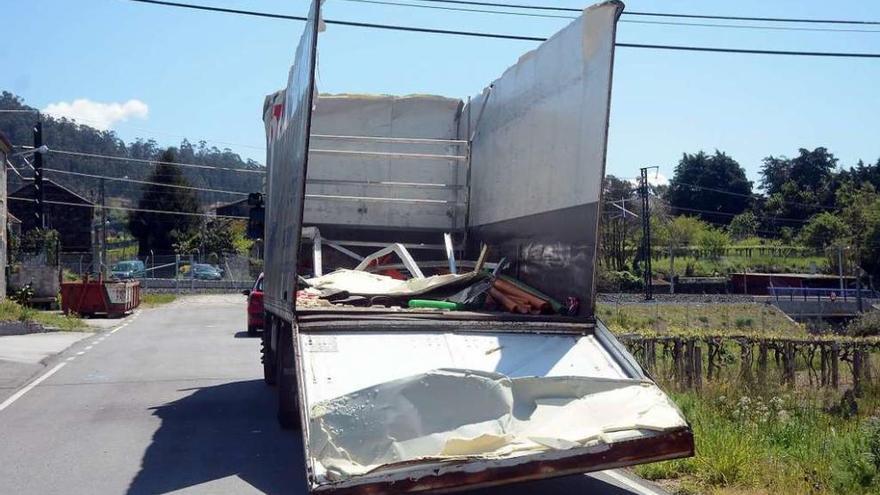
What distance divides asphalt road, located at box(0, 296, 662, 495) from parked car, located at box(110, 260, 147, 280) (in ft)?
127

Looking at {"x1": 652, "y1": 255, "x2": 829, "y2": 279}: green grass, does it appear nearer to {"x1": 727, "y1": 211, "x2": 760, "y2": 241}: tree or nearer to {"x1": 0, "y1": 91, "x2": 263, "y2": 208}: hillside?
{"x1": 727, "y1": 211, "x2": 760, "y2": 241}: tree

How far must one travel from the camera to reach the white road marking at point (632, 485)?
7496 millimetres

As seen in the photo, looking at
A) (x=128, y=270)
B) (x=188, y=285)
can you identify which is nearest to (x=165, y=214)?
(x=128, y=270)

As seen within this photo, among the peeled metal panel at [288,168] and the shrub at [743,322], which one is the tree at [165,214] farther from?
the peeled metal panel at [288,168]

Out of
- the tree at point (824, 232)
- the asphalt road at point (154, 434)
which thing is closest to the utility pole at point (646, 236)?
the tree at point (824, 232)

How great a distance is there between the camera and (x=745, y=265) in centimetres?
5884

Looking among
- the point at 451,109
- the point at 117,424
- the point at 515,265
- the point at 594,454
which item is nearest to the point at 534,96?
the point at 515,265

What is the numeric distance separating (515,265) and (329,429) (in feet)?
12.6

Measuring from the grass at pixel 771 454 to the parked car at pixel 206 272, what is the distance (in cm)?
5028

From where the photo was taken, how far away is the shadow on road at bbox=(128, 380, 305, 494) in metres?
7.91

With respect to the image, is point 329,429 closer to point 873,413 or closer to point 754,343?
point 873,413

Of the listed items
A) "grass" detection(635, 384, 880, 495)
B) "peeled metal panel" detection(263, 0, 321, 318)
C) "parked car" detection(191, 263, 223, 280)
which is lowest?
"grass" detection(635, 384, 880, 495)

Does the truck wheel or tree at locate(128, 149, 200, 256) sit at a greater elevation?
tree at locate(128, 149, 200, 256)

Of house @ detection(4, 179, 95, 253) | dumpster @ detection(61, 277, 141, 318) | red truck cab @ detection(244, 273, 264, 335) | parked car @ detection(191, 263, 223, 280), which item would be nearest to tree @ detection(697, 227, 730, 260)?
parked car @ detection(191, 263, 223, 280)
